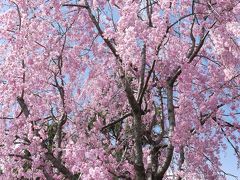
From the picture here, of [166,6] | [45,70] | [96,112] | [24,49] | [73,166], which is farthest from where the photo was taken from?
[96,112]

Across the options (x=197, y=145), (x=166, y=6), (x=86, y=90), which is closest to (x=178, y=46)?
(x=166, y=6)

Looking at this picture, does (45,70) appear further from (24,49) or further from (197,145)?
(197,145)

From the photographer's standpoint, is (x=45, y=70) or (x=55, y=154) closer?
(x=55, y=154)

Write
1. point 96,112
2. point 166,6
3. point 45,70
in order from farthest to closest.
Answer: point 96,112 → point 45,70 → point 166,6

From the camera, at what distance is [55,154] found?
8734 millimetres

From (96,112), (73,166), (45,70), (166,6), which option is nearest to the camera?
(73,166)

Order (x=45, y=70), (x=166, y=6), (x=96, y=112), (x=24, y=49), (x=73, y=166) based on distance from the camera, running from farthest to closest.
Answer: (x=96, y=112) → (x=45, y=70) → (x=24, y=49) → (x=166, y=6) → (x=73, y=166)

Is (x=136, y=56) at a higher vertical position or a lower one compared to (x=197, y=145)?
higher

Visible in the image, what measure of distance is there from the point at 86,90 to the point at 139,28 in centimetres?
350

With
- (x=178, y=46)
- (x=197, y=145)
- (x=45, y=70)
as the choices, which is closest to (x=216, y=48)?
(x=178, y=46)

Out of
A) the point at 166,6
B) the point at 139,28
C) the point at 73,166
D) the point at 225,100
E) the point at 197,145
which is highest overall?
the point at 166,6

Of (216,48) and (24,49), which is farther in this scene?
(24,49)

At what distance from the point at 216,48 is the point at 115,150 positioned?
10.3 feet

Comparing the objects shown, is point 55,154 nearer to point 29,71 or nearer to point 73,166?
point 73,166
